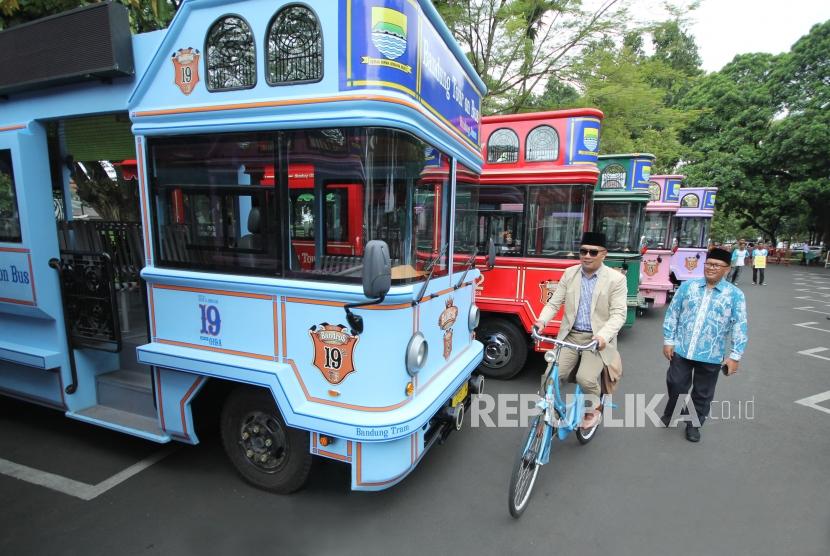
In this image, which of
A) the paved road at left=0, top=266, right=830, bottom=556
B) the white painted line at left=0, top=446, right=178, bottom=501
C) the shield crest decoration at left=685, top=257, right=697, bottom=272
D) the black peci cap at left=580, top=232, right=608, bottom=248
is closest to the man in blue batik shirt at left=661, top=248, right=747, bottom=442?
the paved road at left=0, top=266, right=830, bottom=556

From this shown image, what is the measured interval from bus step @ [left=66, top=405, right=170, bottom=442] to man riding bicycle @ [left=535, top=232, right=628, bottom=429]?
2915mm

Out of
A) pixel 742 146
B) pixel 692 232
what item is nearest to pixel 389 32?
pixel 692 232

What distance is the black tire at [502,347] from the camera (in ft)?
17.5

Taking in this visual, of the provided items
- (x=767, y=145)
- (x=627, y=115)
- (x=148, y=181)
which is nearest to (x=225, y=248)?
(x=148, y=181)

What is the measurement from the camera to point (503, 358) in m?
5.41

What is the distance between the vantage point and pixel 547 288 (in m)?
5.00

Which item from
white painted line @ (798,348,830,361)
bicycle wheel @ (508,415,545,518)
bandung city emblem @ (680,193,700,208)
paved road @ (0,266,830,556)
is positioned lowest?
white painted line @ (798,348,830,361)

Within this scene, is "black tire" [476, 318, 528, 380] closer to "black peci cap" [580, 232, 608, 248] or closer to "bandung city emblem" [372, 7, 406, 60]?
"black peci cap" [580, 232, 608, 248]

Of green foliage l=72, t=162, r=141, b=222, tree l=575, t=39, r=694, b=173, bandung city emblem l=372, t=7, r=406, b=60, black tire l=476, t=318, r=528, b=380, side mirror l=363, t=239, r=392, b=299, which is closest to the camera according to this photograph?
side mirror l=363, t=239, r=392, b=299

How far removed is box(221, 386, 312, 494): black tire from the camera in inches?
110

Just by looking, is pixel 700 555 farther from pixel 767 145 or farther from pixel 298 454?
pixel 767 145

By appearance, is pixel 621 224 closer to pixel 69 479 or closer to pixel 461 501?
pixel 461 501

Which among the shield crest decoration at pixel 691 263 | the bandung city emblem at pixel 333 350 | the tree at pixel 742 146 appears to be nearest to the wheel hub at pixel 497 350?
the bandung city emblem at pixel 333 350

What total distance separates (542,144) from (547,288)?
1.69 m
